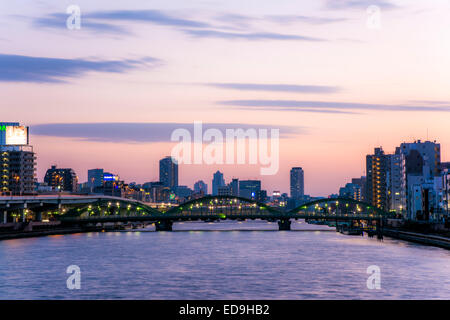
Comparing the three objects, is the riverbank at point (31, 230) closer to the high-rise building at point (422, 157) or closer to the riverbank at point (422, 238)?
the riverbank at point (422, 238)

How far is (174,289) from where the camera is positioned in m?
59.5

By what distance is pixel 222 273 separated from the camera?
7275 cm

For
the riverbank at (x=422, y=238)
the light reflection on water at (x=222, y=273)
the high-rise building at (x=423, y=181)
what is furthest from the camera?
the high-rise building at (x=423, y=181)

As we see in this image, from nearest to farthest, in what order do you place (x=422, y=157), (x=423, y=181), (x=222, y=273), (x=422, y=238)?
(x=222, y=273) → (x=422, y=238) → (x=423, y=181) → (x=422, y=157)

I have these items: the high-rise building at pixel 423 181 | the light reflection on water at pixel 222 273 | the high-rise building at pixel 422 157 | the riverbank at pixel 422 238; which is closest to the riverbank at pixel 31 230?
the light reflection on water at pixel 222 273

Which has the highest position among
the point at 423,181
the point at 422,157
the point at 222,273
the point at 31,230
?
the point at 422,157

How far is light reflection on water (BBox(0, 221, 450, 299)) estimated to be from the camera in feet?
187

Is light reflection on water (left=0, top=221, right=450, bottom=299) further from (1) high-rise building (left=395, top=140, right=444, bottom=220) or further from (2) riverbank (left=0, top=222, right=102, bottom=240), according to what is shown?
(1) high-rise building (left=395, top=140, right=444, bottom=220)

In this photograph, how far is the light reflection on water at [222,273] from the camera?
Result: 56881 millimetres

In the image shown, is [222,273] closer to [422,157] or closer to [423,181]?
[423,181]

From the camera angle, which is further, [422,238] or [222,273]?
[422,238]

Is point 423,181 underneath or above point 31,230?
above

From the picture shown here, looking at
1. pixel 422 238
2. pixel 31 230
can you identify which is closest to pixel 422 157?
pixel 422 238

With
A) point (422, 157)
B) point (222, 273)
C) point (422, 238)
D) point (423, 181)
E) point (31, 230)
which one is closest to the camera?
point (222, 273)
